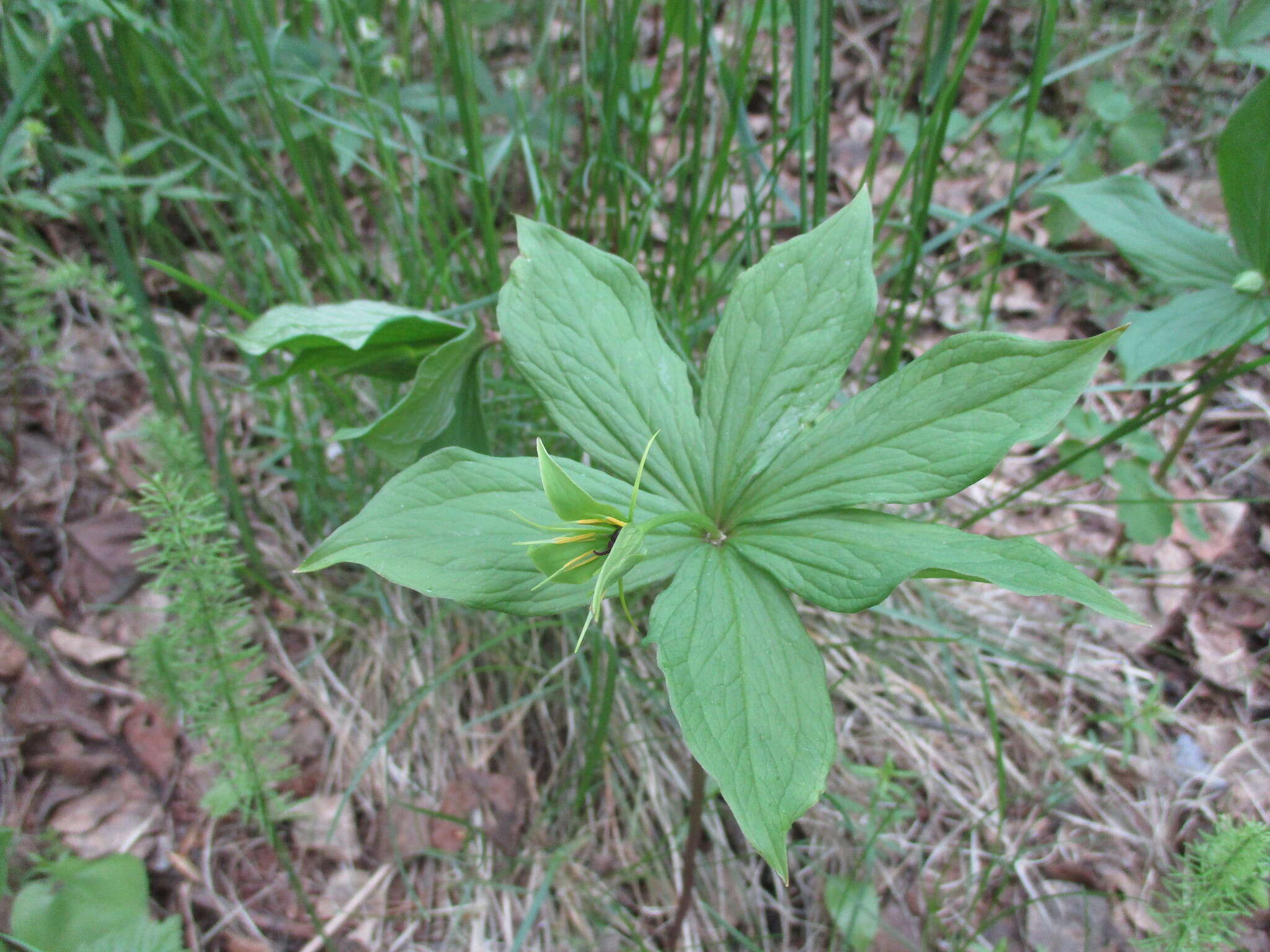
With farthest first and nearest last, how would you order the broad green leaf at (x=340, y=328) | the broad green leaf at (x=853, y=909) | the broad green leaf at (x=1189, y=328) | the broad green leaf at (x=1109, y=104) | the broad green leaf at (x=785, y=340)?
1. the broad green leaf at (x=1109, y=104)
2. the broad green leaf at (x=853, y=909)
3. the broad green leaf at (x=1189, y=328)
4. the broad green leaf at (x=340, y=328)
5. the broad green leaf at (x=785, y=340)

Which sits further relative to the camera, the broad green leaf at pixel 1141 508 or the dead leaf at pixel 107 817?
the broad green leaf at pixel 1141 508

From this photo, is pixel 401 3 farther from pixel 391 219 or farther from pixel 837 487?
pixel 837 487

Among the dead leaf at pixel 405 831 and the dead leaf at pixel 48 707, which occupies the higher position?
the dead leaf at pixel 48 707

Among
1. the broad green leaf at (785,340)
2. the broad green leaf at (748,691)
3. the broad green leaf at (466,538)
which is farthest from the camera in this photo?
the broad green leaf at (785,340)

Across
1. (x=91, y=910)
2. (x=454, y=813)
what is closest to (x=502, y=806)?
(x=454, y=813)

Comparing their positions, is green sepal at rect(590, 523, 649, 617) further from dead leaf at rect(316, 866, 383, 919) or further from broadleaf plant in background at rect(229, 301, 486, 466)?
dead leaf at rect(316, 866, 383, 919)

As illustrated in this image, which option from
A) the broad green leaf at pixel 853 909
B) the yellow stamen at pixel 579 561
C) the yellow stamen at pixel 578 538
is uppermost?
the yellow stamen at pixel 578 538

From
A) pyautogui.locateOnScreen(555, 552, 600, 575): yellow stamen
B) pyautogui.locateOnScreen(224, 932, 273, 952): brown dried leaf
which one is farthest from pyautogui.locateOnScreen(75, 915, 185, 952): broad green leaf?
pyautogui.locateOnScreen(555, 552, 600, 575): yellow stamen

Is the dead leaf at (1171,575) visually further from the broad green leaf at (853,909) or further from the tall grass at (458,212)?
the broad green leaf at (853,909)

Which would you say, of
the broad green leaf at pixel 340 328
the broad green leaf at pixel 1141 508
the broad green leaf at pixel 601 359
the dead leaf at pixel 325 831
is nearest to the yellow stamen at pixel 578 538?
the broad green leaf at pixel 601 359
